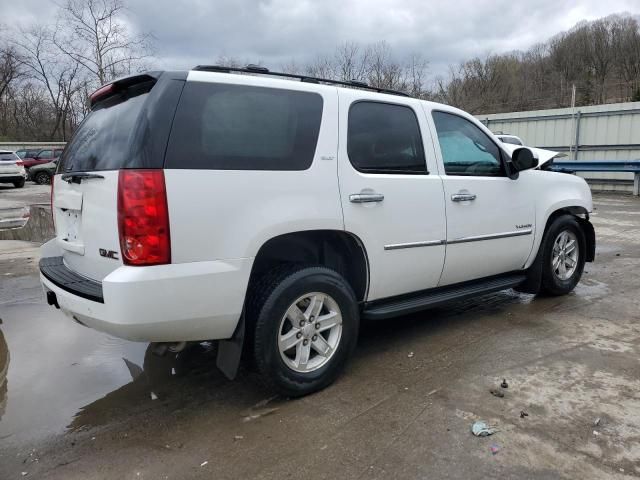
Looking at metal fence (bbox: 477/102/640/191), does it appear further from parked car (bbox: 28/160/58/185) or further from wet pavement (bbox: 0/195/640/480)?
parked car (bbox: 28/160/58/185)

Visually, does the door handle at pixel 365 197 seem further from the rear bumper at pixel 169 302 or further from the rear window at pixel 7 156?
the rear window at pixel 7 156

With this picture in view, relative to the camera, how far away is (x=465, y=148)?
14.2 ft

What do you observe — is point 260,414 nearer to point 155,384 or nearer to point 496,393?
point 155,384

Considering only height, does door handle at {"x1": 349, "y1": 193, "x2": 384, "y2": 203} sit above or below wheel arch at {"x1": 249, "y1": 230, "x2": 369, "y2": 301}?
above

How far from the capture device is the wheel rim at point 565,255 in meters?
5.23

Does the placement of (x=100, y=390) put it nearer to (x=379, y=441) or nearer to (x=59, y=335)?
(x=59, y=335)

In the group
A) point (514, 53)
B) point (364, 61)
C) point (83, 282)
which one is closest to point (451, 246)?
point (83, 282)

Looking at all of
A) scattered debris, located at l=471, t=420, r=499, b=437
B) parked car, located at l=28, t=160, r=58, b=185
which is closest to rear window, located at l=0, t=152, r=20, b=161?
parked car, located at l=28, t=160, r=58, b=185

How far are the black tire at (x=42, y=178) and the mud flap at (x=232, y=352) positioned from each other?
26.7 metres

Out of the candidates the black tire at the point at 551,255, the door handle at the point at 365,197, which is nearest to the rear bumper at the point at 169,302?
the door handle at the point at 365,197

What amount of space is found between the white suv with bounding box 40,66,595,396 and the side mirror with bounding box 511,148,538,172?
0.36 m

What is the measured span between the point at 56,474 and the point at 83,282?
3.42 feet

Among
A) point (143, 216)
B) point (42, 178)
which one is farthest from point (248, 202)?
point (42, 178)

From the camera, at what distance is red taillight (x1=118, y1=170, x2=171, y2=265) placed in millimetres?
2623
